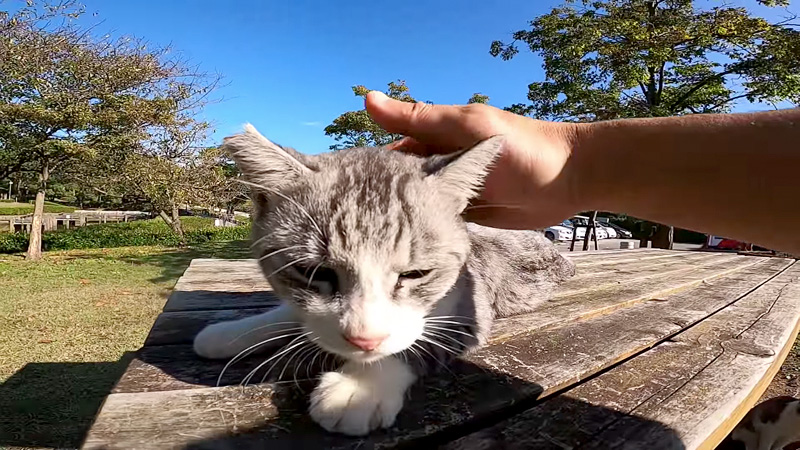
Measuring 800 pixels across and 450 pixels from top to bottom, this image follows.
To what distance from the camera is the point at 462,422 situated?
117cm

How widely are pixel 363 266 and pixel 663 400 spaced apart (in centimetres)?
94

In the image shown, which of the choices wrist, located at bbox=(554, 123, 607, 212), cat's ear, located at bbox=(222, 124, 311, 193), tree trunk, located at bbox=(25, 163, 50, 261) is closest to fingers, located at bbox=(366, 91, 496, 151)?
wrist, located at bbox=(554, 123, 607, 212)

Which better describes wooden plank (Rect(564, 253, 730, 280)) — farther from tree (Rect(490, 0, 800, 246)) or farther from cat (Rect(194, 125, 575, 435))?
tree (Rect(490, 0, 800, 246))

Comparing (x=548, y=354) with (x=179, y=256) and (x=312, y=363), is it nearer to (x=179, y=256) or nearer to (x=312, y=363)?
(x=312, y=363)

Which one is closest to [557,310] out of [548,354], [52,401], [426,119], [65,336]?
[548,354]

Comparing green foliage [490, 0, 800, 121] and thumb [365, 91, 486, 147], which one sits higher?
green foliage [490, 0, 800, 121]

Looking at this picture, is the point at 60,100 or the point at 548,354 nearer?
the point at 548,354

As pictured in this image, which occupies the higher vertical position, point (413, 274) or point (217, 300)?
point (413, 274)

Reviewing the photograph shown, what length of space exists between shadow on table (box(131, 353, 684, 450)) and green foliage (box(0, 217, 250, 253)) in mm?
12388

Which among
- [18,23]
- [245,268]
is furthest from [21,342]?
[18,23]

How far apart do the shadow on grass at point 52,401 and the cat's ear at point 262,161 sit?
238 centimetres

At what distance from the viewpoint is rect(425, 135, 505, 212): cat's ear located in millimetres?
1503

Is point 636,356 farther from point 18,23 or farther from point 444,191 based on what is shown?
point 18,23

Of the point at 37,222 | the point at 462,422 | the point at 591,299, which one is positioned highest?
the point at 591,299
